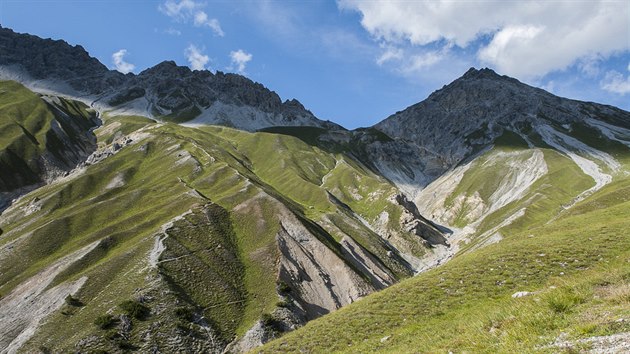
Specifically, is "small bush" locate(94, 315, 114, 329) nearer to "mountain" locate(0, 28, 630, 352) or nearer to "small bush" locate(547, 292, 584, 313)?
"mountain" locate(0, 28, 630, 352)

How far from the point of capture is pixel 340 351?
25.7 metres

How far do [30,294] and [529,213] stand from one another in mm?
161998

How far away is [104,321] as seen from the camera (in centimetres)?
5266

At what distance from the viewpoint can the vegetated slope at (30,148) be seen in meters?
136

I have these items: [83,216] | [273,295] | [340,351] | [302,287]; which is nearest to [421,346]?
[340,351]

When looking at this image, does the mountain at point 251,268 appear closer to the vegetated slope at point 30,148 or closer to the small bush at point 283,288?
the small bush at point 283,288

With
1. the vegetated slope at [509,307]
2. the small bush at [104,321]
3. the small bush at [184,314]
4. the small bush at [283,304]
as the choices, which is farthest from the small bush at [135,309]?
the vegetated slope at [509,307]

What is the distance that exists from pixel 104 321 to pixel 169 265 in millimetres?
15334

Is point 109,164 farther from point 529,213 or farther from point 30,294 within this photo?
point 529,213

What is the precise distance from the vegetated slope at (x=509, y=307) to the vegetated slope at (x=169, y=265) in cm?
2994

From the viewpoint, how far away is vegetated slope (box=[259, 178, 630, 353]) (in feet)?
38.1

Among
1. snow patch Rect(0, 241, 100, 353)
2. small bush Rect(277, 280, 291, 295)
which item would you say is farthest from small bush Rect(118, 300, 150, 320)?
small bush Rect(277, 280, 291, 295)

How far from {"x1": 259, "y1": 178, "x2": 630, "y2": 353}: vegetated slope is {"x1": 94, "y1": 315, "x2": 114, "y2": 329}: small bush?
3307 cm

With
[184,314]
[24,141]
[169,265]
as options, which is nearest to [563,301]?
[184,314]
